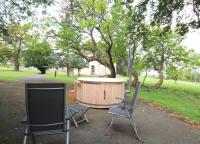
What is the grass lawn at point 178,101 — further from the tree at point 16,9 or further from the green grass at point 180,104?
the tree at point 16,9

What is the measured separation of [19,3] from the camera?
14.1 metres

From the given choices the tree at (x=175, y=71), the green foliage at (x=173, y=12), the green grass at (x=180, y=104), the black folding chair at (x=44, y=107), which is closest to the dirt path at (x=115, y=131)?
the black folding chair at (x=44, y=107)

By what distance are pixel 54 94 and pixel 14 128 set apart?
218 cm

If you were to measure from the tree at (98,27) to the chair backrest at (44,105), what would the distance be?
33.3ft

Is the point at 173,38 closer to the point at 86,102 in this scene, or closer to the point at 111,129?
the point at 86,102

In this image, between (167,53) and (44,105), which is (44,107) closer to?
(44,105)

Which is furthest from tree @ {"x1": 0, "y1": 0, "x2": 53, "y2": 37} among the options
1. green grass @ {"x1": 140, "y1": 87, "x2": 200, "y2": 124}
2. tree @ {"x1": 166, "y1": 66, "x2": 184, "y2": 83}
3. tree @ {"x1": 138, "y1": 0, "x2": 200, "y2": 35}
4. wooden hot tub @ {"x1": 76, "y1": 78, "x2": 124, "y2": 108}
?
tree @ {"x1": 166, "y1": 66, "x2": 184, "y2": 83}

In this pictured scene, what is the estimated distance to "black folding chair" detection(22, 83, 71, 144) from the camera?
375cm

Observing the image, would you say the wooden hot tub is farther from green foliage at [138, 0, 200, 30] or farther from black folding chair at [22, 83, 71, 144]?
black folding chair at [22, 83, 71, 144]

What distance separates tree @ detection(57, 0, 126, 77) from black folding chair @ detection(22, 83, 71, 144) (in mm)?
10161

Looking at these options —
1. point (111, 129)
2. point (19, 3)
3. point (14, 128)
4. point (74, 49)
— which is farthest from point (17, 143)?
point (74, 49)

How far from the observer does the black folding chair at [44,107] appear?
3752 millimetres

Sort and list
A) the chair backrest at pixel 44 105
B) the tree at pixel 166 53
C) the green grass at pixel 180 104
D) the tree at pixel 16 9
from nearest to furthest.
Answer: the chair backrest at pixel 44 105
the green grass at pixel 180 104
the tree at pixel 16 9
the tree at pixel 166 53

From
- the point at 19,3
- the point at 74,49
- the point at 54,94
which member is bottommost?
the point at 54,94
